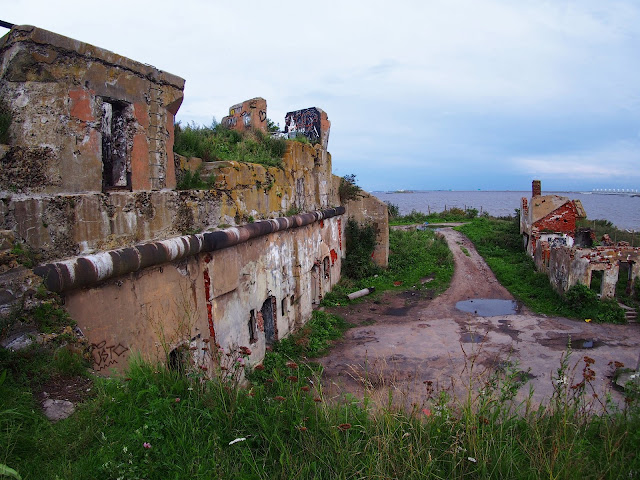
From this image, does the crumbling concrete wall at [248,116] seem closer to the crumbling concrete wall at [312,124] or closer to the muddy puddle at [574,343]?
the crumbling concrete wall at [312,124]

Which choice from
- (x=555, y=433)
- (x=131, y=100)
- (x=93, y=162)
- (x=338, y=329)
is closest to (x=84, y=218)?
(x=93, y=162)

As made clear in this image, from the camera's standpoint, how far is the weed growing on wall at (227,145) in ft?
23.8

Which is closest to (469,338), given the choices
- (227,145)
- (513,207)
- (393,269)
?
(393,269)

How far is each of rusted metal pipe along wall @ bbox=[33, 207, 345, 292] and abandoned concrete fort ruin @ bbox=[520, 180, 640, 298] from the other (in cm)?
1002

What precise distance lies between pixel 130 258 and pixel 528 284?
14.2 meters

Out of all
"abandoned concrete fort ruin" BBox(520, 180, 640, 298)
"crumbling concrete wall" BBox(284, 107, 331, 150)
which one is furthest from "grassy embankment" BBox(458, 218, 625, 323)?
"crumbling concrete wall" BBox(284, 107, 331, 150)

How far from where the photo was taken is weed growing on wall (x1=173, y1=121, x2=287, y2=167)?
7.25 meters

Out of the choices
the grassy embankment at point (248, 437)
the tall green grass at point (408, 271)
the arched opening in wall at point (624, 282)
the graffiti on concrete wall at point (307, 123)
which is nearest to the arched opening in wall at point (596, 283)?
the arched opening in wall at point (624, 282)

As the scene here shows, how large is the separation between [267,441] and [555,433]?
7.18 feet

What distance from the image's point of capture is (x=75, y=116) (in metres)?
4.65

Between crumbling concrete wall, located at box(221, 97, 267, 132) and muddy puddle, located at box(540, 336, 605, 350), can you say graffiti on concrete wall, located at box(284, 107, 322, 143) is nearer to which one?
crumbling concrete wall, located at box(221, 97, 267, 132)

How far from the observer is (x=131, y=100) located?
5430mm

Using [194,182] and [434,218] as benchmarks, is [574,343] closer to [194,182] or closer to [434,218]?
[194,182]

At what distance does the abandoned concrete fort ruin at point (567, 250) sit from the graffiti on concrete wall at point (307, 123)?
886 centimetres
